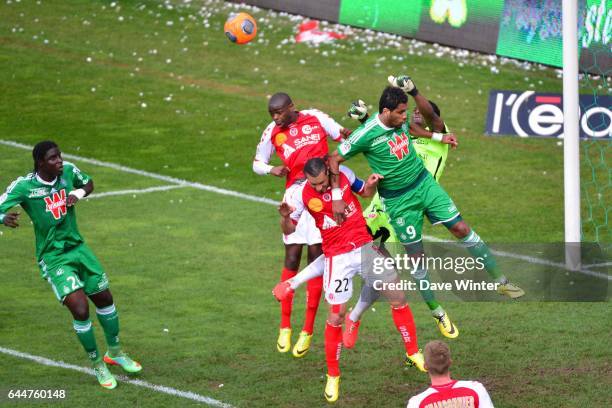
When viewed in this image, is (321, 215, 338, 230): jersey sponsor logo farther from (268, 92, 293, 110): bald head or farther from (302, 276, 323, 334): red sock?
(268, 92, 293, 110): bald head

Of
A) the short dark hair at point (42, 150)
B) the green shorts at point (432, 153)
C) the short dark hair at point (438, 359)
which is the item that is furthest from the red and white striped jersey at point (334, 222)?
the short dark hair at point (438, 359)

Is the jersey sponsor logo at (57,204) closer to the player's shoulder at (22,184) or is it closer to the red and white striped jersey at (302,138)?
the player's shoulder at (22,184)

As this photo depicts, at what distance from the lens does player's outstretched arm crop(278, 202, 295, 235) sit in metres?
11.6

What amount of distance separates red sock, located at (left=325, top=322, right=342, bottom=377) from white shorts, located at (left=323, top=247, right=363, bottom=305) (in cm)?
29

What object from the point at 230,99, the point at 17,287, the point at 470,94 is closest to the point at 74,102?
the point at 230,99

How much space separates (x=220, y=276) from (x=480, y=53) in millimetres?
12909

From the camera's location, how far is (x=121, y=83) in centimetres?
2539

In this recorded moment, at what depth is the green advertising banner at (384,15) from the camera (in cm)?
2705

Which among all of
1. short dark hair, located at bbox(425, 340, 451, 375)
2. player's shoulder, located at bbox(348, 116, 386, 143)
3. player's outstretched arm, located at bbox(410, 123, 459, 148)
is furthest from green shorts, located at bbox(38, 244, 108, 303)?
short dark hair, located at bbox(425, 340, 451, 375)

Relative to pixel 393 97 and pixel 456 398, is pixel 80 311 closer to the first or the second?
pixel 393 97

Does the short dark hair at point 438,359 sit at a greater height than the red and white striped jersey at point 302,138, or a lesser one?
lesser

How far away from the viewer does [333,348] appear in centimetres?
1150

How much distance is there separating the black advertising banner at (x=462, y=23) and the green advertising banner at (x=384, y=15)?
25 cm

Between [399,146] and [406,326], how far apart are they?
1.86 meters
